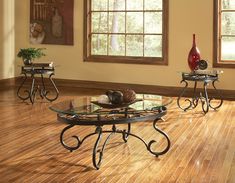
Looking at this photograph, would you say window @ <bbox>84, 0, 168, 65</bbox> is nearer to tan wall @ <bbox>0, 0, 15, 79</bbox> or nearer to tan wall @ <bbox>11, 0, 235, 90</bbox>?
tan wall @ <bbox>11, 0, 235, 90</bbox>

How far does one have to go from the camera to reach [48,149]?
400cm

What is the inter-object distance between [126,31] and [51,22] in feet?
4.67

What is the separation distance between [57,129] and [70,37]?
133 inches

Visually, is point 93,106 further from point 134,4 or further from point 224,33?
point 134,4

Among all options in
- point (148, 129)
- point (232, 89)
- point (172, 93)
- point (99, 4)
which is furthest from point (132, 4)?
point (148, 129)

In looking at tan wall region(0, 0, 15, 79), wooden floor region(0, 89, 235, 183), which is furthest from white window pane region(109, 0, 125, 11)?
wooden floor region(0, 89, 235, 183)

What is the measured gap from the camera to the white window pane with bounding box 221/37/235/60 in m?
6.94

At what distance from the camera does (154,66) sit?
7371mm

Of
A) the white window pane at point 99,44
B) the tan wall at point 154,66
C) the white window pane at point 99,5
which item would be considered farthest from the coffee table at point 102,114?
the white window pane at point 99,5

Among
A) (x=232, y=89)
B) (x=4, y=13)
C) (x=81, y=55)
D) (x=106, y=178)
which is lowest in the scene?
(x=106, y=178)

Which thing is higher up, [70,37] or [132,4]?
[132,4]

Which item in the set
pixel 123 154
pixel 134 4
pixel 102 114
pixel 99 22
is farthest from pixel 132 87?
pixel 102 114

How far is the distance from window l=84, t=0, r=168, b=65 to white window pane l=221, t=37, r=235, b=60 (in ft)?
3.00

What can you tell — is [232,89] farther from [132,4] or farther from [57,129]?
[57,129]
